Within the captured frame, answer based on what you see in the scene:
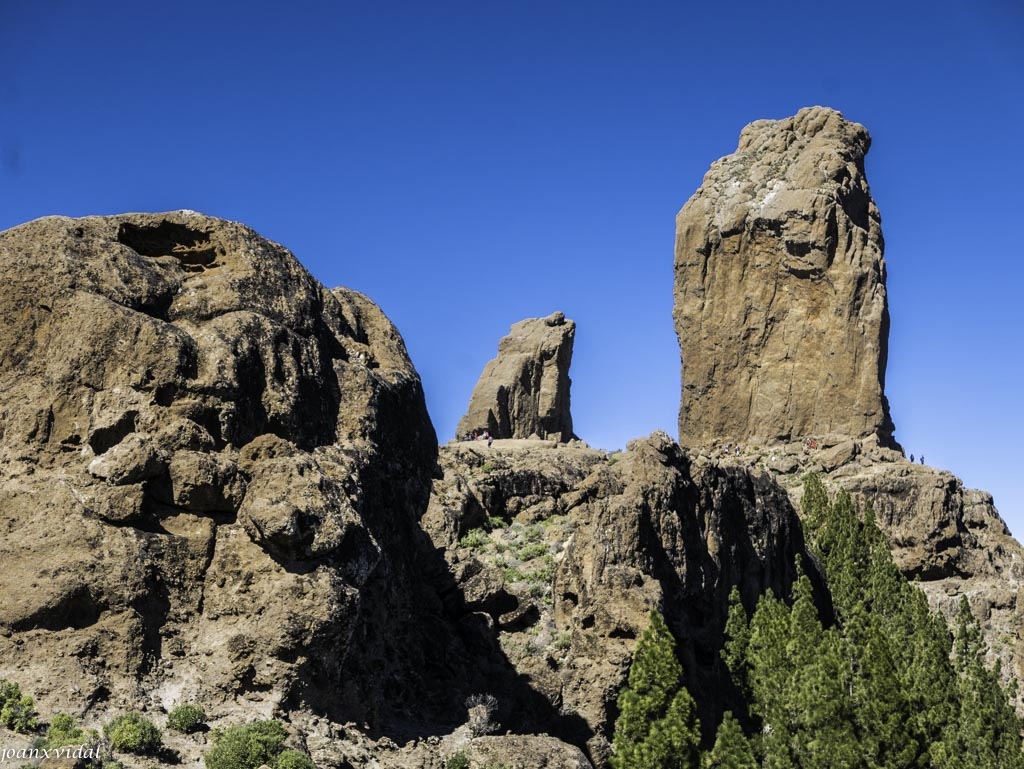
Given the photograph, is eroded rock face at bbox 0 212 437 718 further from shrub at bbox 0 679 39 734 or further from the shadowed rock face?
the shadowed rock face

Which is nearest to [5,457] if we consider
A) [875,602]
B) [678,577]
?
[678,577]

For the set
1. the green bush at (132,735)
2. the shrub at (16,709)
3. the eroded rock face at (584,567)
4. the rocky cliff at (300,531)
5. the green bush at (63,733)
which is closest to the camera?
the green bush at (63,733)

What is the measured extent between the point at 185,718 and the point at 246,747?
1813 mm

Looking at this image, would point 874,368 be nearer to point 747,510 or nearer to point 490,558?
point 747,510

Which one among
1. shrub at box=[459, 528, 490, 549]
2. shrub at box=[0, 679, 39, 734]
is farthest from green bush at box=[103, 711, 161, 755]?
shrub at box=[459, 528, 490, 549]

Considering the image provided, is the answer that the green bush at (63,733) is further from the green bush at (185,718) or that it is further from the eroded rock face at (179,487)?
Answer: the green bush at (185,718)

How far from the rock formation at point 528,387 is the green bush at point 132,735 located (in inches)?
2644

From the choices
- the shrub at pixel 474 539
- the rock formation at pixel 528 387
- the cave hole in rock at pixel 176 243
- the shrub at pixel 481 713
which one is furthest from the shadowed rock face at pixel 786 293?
the cave hole in rock at pixel 176 243

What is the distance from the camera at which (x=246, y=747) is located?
2772cm

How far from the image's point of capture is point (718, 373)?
101 metres

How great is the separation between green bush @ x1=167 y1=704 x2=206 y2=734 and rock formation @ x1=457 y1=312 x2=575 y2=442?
65.6 m

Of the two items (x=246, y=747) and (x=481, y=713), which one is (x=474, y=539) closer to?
(x=481, y=713)

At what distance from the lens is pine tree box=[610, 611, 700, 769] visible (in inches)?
1452

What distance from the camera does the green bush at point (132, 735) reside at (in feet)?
88.7
